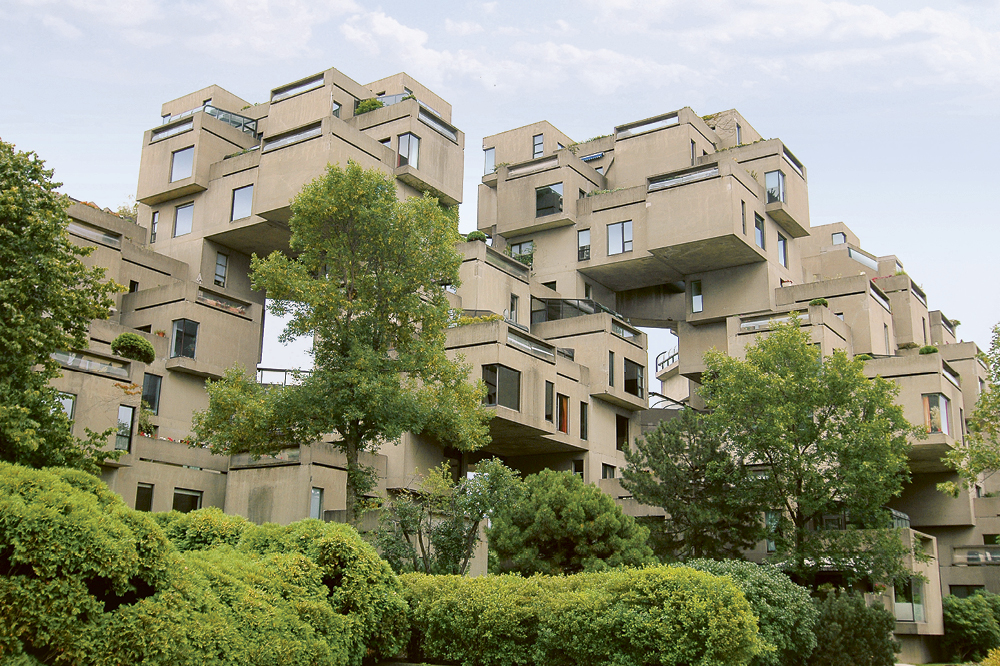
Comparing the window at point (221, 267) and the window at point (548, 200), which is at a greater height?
the window at point (548, 200)

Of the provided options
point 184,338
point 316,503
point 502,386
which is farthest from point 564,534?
point 184,338

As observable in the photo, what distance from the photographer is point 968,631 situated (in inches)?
1443

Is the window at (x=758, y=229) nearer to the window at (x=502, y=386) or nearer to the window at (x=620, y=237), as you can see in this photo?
the window at (x=620, y=237)

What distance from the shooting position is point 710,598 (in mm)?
16156

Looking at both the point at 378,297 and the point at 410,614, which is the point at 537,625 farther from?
the point at 378,297

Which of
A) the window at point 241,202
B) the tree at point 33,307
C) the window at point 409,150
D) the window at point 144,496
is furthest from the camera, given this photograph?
the window at point 409,150

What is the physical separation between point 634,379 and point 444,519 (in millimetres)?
23791

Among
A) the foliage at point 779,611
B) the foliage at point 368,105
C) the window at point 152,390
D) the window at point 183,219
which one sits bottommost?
the foliage at point 779,611

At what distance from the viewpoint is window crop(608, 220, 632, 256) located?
4984 centimetres

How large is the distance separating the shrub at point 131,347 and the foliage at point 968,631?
31687mm

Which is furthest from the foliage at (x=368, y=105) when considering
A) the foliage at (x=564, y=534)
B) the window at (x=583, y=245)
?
the foliage at (x=564, y=534)

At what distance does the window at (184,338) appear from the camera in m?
36.0

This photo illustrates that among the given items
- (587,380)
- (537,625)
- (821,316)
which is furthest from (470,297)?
(537,625)

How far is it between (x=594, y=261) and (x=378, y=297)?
26.7 metres
